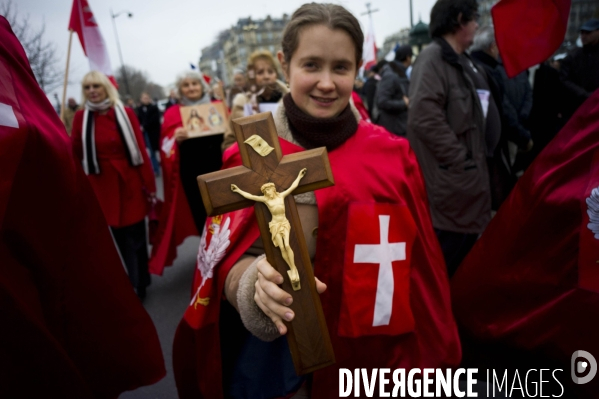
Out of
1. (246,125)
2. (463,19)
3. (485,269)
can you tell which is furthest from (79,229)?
(463,19)

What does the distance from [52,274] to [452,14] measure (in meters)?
2.79

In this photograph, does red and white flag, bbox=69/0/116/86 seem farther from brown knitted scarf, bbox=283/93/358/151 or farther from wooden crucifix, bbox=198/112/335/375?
wooden crucifix, bbox=198/112/335/375

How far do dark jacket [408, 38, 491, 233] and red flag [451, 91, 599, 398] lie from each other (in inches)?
42.4

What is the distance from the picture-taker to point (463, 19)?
282cm

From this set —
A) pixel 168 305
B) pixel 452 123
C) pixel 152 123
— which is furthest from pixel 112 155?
pixel 152 123

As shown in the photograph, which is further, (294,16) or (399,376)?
(399,376)

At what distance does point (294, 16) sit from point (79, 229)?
1.03 m

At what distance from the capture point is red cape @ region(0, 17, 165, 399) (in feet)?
3.51

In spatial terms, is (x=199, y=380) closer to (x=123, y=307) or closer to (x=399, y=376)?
(x=123, y=307)

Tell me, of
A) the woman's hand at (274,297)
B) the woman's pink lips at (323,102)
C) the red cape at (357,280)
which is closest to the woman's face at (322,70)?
the woman's pink lips at (323,102)

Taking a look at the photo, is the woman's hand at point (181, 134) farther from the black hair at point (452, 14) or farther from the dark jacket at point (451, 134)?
the black hair at point (452, 14)

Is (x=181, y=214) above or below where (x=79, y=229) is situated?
below

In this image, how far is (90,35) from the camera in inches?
158

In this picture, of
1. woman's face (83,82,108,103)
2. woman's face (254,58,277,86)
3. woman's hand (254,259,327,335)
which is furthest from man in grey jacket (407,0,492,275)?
woman's face (83,82,108,103)
